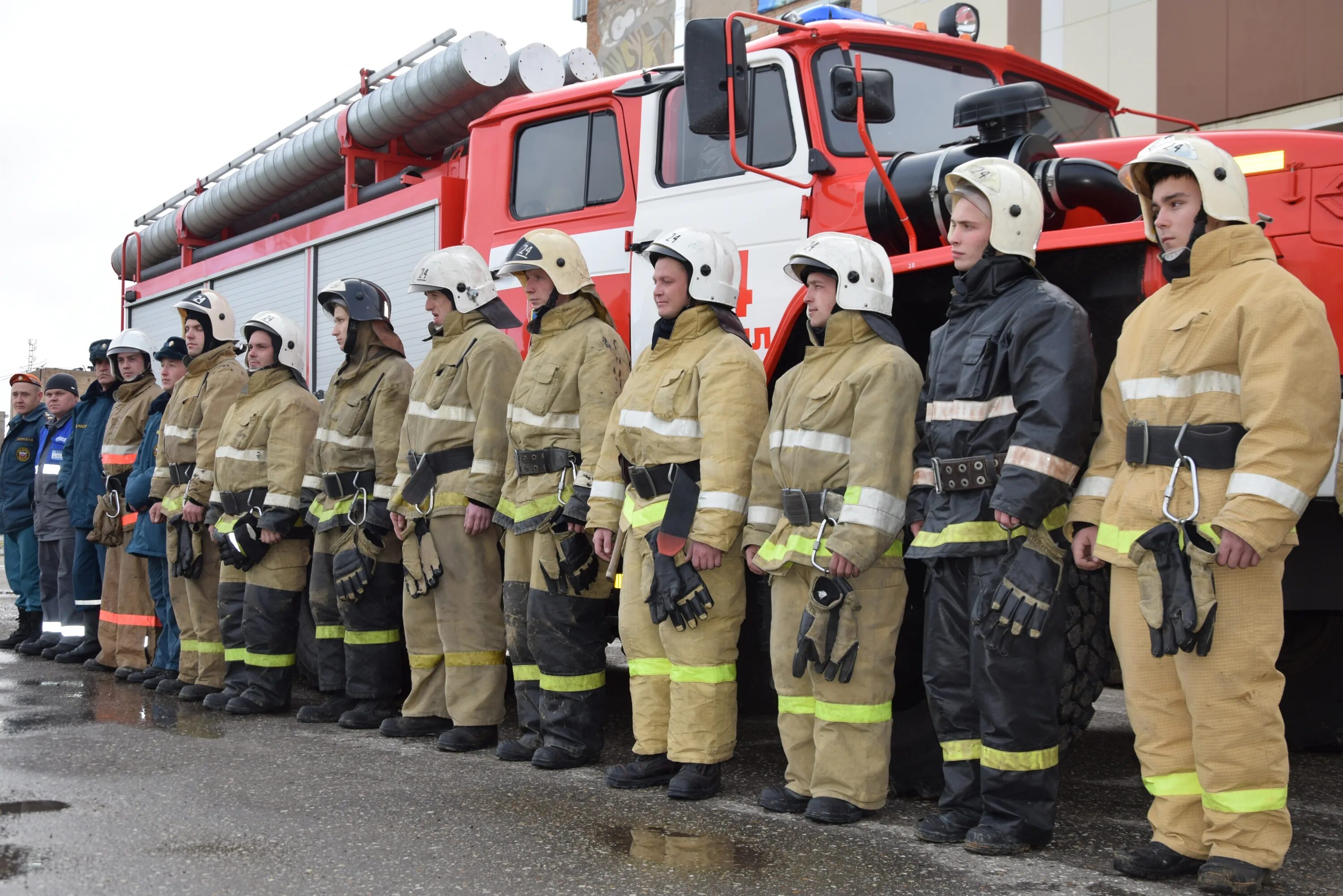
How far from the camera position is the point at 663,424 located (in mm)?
5059

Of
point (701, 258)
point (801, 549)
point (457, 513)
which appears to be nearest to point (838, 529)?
point (801, 549)

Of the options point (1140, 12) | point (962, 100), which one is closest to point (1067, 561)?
point (962, 100)

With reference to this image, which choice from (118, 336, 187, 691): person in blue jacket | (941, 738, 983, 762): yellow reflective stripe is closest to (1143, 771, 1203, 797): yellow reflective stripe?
(941, 738, 983, 762): yellow reflective stripe

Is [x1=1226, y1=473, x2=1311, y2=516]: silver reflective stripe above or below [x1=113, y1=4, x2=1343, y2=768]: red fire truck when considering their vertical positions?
below

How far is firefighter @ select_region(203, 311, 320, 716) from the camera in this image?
686cm

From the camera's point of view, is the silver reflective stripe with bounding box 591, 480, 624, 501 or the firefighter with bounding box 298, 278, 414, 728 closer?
the silver reflective stripe with bounding box 591, 480, 624, 501

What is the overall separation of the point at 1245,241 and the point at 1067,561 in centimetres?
105

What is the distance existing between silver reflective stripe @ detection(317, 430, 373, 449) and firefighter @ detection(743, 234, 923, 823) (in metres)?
2.52

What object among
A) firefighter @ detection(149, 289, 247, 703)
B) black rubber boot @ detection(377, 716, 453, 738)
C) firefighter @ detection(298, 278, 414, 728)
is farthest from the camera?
firefighter @ detection(149, 289, 247, 703)

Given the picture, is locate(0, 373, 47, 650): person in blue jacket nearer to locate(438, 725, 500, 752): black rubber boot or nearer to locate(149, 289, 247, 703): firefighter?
locate(149, 289, 247, 703): firefighter

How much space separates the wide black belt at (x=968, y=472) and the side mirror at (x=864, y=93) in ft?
5.56

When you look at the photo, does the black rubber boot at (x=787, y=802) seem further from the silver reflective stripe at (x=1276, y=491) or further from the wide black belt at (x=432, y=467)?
the wide black belt at (x=432, y=467)

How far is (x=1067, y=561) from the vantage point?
4.12 metres

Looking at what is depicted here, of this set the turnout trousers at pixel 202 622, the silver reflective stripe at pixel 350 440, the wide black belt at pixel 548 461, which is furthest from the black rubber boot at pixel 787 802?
the turnout trousers at pixel 202 622
